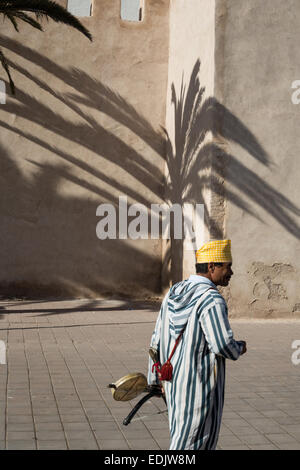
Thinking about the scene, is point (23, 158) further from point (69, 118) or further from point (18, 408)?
point (18, 408)

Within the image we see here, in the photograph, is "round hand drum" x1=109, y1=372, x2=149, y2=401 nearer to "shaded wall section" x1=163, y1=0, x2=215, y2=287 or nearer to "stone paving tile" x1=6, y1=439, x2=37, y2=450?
"stone paving tile" x1=6, y1=439, x2=37, y2=450

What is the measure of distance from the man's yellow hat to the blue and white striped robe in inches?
6.7

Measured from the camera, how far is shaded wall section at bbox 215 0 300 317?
11.1 meters

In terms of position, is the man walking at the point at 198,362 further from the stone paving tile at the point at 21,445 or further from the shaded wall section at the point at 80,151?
the shaded wall section at the point at 80,151

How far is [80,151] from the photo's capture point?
1407 cm

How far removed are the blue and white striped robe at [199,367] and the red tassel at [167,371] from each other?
0.8 inches

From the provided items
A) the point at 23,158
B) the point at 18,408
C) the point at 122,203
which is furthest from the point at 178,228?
the point at 18,408

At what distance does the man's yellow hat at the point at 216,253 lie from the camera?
3.22 meters

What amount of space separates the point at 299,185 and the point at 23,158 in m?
6.03

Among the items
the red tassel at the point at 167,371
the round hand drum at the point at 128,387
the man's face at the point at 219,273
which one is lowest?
the round hand drum at the point at 128,387

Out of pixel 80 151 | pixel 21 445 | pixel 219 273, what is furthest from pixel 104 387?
pixel 80 151

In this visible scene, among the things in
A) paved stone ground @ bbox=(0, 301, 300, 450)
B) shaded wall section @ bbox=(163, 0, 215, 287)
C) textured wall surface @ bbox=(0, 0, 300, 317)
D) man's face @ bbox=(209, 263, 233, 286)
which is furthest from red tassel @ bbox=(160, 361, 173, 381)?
textured wall surface @ bbox=(0, 0, 300, 317)

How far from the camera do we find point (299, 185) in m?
11.3

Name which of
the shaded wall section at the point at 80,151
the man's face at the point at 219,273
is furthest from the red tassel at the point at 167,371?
the shaded wall section at the point at 80,151
